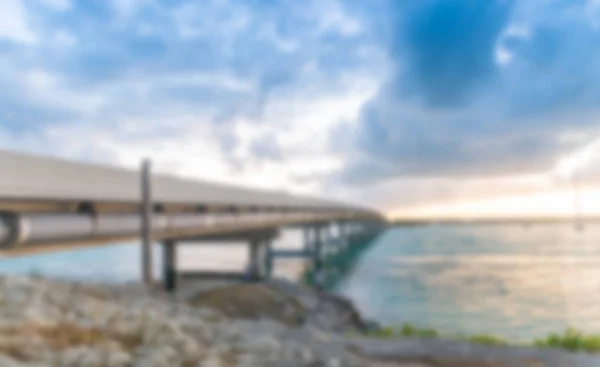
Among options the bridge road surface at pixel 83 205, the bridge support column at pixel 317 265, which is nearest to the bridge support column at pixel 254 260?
the bridge road surface at pixel 83 205

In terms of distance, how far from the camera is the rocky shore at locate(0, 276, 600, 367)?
991 cm

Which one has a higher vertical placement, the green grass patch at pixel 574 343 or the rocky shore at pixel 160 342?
the rocky shore at pixel 160 342

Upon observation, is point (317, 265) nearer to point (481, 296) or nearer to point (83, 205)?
point (481, 296)

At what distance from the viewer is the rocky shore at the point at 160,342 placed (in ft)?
32.5

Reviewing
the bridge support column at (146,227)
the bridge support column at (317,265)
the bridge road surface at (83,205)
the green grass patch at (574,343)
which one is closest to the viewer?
the bridge road surface at (83,205)

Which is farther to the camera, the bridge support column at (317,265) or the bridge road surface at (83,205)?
the bridge support column at (317,265)

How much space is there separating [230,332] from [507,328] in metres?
27.2

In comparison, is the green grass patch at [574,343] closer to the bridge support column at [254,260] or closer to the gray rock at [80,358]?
the gray rock at [80,358]

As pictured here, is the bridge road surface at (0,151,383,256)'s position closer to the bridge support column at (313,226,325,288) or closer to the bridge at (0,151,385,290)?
the bridge at (0,151,385,290)

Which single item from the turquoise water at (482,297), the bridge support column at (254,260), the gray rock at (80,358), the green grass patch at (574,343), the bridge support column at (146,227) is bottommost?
the turquoise water at (482,297)

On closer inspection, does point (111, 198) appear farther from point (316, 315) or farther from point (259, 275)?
point (259, 275)

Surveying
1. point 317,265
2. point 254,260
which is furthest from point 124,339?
point 317,265

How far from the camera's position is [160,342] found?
10906 millimetres

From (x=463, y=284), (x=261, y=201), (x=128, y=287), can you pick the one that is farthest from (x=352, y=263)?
(x=128, y=287)
